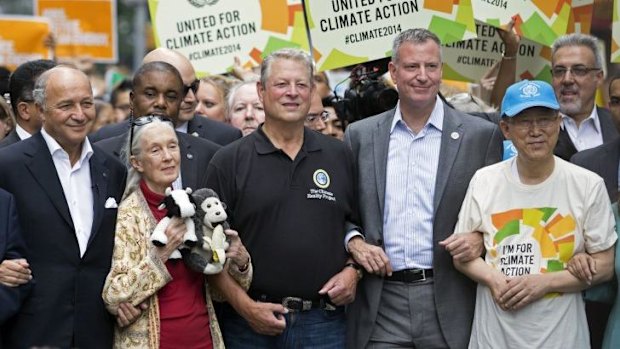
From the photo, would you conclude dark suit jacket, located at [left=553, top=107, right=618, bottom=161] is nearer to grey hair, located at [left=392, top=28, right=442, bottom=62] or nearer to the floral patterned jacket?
grey hair, located at [left=392, top=28, right=442, bottom=62]

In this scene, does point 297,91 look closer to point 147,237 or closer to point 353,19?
point 147,237

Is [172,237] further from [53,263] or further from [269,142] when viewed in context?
[269,142]

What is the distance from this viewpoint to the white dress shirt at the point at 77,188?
702 centimetres

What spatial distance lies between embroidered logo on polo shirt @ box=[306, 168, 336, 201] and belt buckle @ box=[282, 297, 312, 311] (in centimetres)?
57

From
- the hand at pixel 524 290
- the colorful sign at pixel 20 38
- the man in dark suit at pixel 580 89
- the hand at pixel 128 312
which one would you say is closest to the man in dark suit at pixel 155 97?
the hand at pixel 128 312

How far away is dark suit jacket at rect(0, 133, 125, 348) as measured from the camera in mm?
6887

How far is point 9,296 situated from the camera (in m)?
→ 6.68

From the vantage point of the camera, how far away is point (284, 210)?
718 centimetres

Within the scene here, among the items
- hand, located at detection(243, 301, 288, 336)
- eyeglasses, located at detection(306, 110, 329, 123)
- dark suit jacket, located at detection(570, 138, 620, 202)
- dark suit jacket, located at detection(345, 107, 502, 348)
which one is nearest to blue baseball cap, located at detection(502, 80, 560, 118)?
dark suit jacket, located at detection(345, 107, 502, 348)

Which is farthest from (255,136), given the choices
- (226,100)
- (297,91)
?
(226,100)

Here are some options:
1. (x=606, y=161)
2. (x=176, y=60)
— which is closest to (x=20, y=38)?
(x=176, y=60)

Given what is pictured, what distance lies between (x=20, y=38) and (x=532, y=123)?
27.6 ft

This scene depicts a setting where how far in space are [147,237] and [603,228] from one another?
243 cm

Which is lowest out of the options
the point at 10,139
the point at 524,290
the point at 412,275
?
the point at 524,290
